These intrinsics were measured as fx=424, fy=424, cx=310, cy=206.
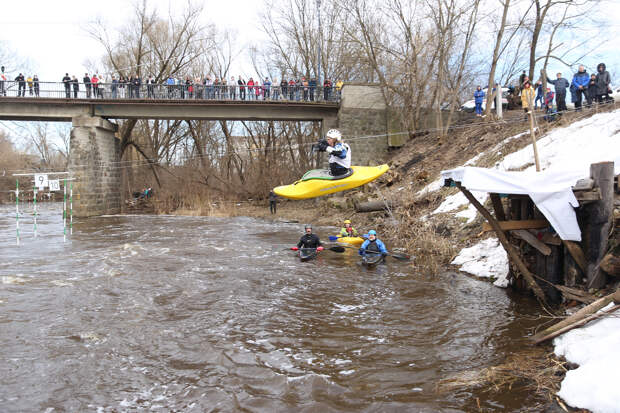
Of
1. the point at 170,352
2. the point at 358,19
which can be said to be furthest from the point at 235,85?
the point at 170,352

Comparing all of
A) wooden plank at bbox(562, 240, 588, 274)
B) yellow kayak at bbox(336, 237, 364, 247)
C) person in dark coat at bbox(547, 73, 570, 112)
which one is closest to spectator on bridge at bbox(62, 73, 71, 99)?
yellow kayak at bbox(336, 237, 364, 247)

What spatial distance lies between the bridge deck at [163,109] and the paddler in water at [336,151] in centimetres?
1737

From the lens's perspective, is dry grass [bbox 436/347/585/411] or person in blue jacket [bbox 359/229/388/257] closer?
dry grass [bbox 436/347/585/411]

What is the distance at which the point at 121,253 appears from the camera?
14.1 m

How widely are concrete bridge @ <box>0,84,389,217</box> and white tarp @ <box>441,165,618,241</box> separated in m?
18.5

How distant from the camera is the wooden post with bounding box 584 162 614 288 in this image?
6.25m

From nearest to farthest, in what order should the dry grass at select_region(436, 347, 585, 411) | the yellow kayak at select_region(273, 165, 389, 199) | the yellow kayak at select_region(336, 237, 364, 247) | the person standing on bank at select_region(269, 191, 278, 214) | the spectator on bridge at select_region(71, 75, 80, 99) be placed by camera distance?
the dry grass at select_region(436, 347, 585, 411) < the yellow kayak at select_region(273, 165, 389, 199) < the yellow kayak at select_region(336, 237, 364, 247) < the spectator on bridge at select_region(71, 75, 80, 99) < the person standing on bank at select_region(269, 191, 278, 214)

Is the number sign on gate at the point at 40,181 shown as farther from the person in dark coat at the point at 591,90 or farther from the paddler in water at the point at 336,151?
the person in dark coat at the point at 591,90

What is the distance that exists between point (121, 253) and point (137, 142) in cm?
2405

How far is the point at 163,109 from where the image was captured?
25656mm

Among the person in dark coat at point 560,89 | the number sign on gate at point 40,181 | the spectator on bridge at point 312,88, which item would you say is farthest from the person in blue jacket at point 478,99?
the number sign on gate at point 40,181

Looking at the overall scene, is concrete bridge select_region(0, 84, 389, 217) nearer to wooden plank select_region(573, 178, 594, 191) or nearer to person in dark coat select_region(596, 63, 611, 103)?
person in dark coat select_region(596, 63, 611, 103)

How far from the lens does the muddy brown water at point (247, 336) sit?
4973 mm

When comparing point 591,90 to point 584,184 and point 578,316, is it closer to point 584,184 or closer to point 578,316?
point 584,184
